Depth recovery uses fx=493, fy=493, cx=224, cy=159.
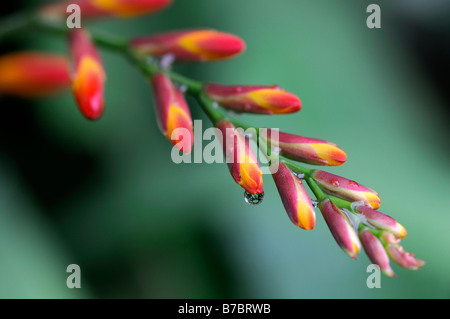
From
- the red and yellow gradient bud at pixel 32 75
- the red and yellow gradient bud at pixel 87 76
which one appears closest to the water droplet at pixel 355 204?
the red and yellow gradient bud at pixel 87 76

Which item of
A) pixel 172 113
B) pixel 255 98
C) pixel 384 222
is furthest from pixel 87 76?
pixel 384 222

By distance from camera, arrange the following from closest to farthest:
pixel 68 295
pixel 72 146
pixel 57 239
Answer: pixel 68 295, pixel 57 239, pixel 72 146

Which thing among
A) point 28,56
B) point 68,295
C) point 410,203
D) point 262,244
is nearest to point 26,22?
point 28,56

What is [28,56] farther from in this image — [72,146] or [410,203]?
[410,203]

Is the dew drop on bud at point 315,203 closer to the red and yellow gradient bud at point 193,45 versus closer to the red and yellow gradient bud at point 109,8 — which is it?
the red and yellow gradient bud at point 193,45

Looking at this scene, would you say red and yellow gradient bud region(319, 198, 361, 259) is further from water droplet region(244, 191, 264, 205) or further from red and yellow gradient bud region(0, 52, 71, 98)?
red and yellow gradient bud region(0, 52, 71, 98)

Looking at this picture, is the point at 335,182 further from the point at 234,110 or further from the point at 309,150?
the point at 234,110
